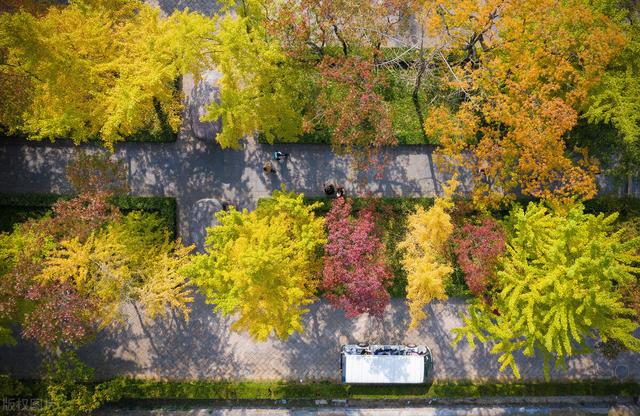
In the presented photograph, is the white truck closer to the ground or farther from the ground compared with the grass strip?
farther from the ground

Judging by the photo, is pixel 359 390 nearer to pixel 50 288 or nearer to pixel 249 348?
pixel 249 348

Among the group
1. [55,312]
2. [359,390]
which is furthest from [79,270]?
[359,390]

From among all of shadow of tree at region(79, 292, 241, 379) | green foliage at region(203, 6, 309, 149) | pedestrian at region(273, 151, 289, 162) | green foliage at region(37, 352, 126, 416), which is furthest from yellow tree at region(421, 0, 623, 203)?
green foliage at region(37, 352, 126, 416)

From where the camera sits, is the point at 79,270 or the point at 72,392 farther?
the point at 72,392

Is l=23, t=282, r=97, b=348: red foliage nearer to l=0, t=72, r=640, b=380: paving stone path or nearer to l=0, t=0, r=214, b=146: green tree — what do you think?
l=0, t=72, r=640, b=380: paving stone path

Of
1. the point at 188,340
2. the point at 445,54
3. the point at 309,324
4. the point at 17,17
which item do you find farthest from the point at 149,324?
the point at 445,54
